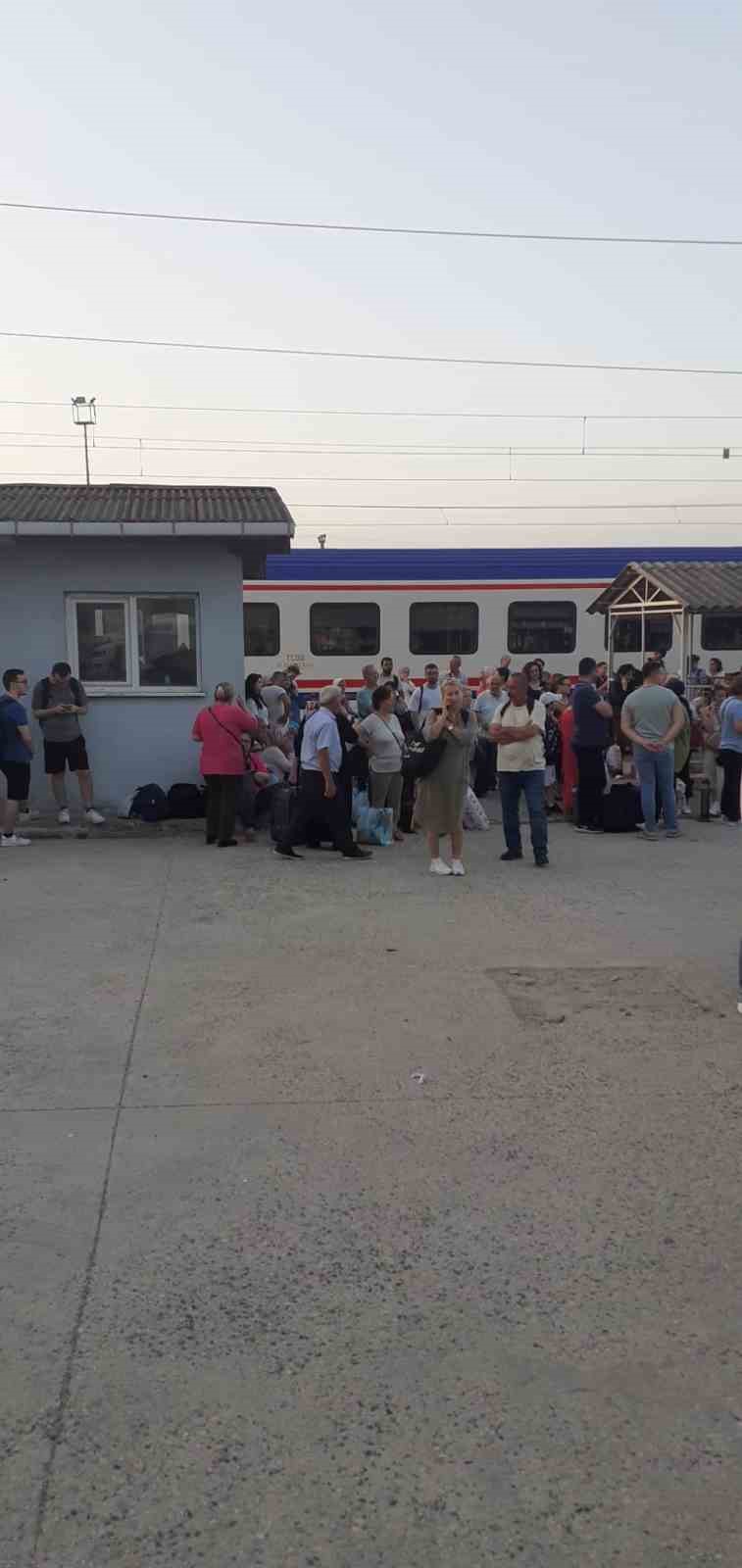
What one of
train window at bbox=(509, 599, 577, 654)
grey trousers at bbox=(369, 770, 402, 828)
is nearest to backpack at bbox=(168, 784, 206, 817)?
grey trousers at bbox=(369, 770, 402, 828)

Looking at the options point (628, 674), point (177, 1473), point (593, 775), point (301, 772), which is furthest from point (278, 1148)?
point (628, 674)

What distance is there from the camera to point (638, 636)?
2306 centimetres

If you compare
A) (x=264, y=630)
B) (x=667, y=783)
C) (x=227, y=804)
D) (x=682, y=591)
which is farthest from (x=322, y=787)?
(x=264, y=630)

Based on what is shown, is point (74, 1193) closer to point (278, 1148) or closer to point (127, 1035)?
point (278, 1148)

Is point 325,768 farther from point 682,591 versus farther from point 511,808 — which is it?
point 682,591

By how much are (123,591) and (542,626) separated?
448 inches

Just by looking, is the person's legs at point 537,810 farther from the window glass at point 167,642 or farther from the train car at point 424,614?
the train car at point 424,614

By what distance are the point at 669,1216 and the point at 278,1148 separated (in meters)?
1.47

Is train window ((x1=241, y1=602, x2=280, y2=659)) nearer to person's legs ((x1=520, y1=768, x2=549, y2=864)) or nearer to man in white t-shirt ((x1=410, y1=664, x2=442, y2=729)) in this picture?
man in white t-shirt ((x1=410, y1=664, x2=442, y2=729))

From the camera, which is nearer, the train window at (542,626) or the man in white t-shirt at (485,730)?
the man in white t-shirt at (485,730)

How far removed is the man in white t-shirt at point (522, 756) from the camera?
10805 mm

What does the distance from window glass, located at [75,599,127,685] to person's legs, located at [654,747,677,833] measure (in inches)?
223

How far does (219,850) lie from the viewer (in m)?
11.8

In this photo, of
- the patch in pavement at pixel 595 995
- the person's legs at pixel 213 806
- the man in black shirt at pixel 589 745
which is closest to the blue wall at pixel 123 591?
the person's legs at pixel 213 806
